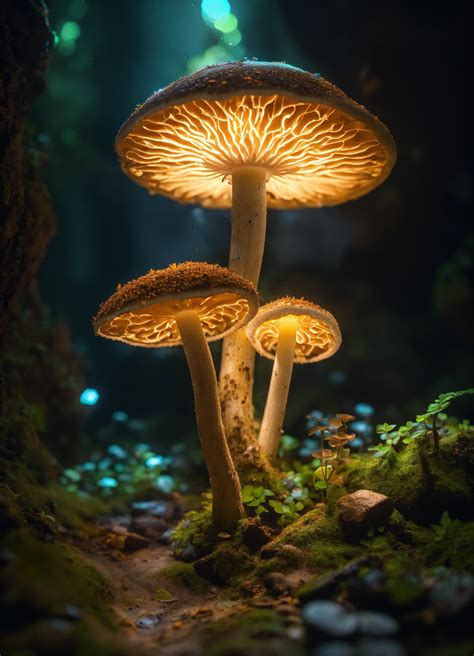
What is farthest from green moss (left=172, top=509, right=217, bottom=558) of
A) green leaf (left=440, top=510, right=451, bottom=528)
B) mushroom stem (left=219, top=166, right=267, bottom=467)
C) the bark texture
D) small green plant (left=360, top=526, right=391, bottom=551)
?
the bark texture

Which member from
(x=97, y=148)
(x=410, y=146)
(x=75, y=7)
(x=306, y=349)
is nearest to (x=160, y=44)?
(x=75, y=7)

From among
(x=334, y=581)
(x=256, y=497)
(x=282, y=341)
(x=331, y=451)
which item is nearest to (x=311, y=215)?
(x=282, y=341)

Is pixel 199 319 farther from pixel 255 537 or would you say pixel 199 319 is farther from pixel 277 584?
pixel 277 584

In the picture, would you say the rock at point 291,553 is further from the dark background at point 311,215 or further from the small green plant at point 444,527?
the dark background at point 311,215

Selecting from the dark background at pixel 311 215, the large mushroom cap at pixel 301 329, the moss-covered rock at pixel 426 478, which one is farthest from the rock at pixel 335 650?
the dark background at pixel 311 215

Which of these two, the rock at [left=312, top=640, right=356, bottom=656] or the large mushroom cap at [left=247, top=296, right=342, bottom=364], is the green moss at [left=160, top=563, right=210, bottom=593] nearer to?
the rock at [left=312, top=640, right=356, bottom=656]
